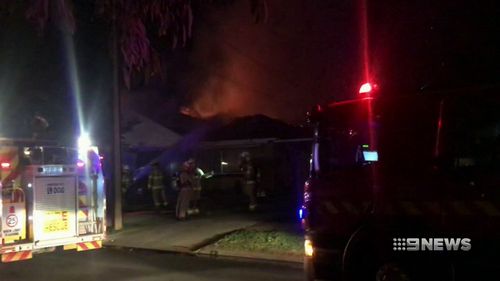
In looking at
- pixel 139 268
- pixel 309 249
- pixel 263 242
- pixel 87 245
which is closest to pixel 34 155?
pixel 87 245

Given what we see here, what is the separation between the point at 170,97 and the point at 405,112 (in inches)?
1514

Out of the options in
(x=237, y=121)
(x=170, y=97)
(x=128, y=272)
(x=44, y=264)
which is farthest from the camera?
(x=170, y=97)

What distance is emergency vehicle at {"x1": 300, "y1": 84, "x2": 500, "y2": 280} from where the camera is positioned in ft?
18.3

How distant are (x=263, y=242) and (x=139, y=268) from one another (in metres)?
2.69

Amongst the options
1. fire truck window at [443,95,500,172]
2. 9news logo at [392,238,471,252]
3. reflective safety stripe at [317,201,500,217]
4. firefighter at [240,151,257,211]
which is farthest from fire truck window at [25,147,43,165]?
firefighter at [240,151,257,211]

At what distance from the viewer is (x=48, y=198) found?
8984mm

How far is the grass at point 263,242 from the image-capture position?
1157cm

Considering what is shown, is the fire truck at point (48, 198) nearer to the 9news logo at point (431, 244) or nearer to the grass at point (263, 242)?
the grass at point (263, 242)

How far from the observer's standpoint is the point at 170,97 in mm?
43750

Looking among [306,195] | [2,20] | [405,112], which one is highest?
[2,20]

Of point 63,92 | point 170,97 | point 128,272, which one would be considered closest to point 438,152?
point 128,272

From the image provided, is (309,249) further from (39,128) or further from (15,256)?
(39,128)

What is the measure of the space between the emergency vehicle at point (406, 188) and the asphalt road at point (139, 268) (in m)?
3.20

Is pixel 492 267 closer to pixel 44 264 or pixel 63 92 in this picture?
pixel 44 264
